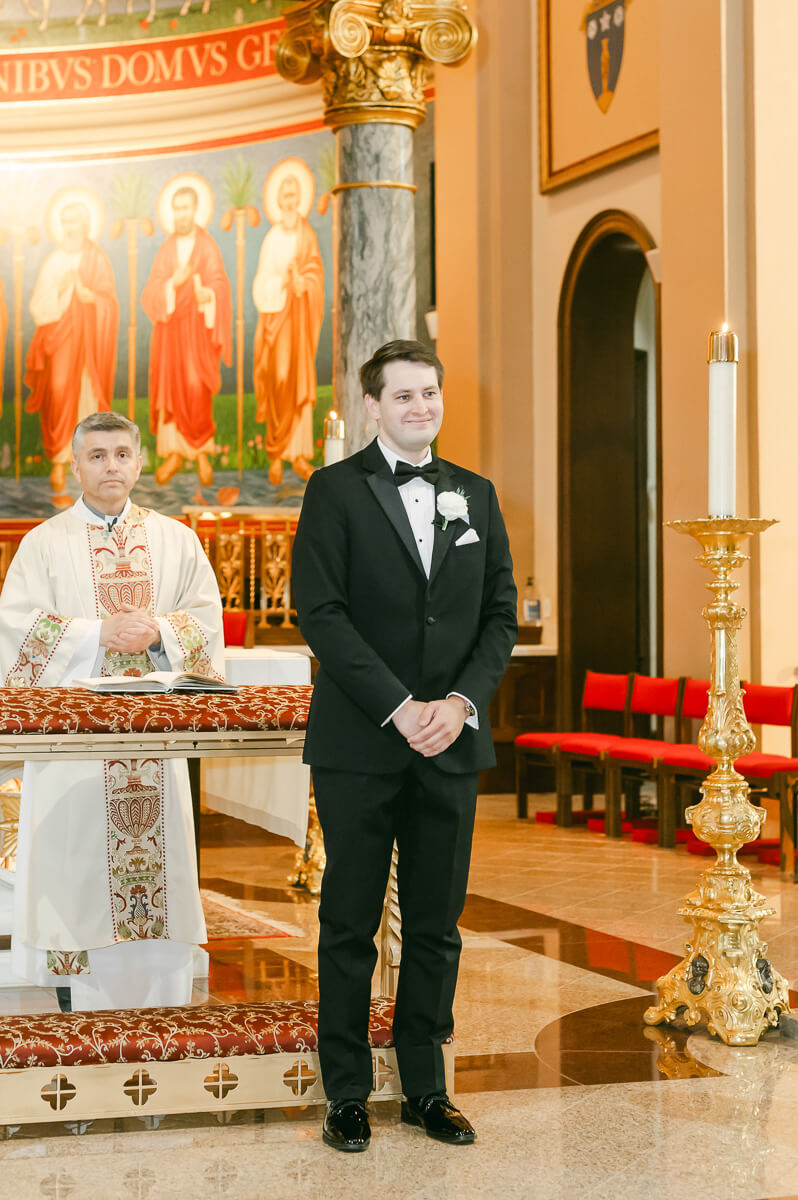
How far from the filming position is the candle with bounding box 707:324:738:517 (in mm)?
4051

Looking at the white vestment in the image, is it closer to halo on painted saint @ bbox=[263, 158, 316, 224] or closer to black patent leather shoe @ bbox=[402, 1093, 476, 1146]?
black patent leather shoe @ bbox=[402, 1093, 476, 1146]

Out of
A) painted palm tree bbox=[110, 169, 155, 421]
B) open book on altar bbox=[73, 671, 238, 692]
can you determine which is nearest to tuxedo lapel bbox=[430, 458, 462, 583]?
open book on altar bbox=[73, 671, 238, 692]

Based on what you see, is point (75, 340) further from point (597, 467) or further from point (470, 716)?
point (470, 716)

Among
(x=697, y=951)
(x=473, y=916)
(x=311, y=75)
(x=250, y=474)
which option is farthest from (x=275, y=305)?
(x=697, y=951)

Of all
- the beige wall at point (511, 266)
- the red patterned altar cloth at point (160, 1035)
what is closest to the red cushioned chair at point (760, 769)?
the beige wall at point (511, 266)

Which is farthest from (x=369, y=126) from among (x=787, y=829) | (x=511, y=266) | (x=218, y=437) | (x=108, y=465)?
(x=218, y=437)

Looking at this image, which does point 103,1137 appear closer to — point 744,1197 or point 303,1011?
point 303,1011

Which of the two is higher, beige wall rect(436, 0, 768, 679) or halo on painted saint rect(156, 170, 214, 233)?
halo on painted saint rect(156, 170, 214, 233)

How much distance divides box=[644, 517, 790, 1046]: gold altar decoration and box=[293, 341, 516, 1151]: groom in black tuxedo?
3.40ft

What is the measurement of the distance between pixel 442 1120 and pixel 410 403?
5.04 feet

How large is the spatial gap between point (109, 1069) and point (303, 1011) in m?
0.47

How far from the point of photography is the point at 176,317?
13.5 metres

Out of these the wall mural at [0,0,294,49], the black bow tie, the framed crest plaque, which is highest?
the wall mural at [0,0,294,49]

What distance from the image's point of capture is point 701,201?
317 inches
